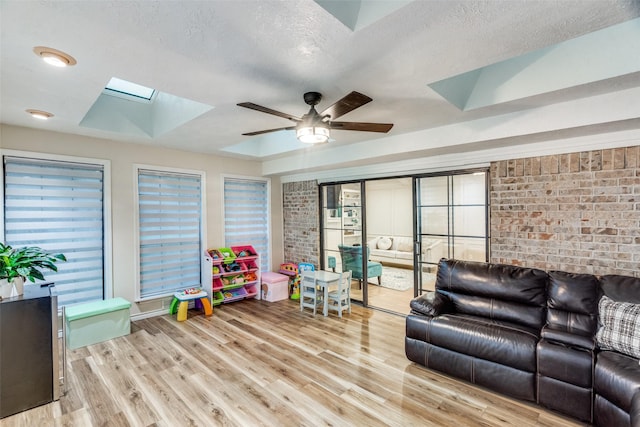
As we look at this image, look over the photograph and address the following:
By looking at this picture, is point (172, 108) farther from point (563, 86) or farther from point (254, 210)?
point (563, 86)

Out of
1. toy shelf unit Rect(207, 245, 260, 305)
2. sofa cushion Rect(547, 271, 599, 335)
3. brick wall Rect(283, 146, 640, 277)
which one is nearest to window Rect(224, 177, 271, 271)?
toy shelf unit Rect(207, 245, 260, 305)

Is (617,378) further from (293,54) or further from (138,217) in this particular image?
(138,217)

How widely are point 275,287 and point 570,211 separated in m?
4.12

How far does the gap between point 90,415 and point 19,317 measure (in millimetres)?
961

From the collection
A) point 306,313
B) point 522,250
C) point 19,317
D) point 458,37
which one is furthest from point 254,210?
point 458,37

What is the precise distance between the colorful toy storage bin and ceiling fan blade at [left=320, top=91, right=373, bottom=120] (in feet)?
11.7

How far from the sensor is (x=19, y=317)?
2377mm

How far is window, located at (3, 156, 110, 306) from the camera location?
3.31 metres

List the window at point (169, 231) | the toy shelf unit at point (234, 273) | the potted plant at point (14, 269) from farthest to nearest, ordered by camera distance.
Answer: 1. the toy shelf unit at point (234, 273)
2. the window at point (169, 231)
3. the potted plant at point (14, 269)

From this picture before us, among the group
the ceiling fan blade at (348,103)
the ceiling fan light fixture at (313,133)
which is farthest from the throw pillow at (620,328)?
the ceiling fan light fixture at (313,133)

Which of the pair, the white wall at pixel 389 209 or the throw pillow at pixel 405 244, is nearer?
the throw pillow at pixel 405 244

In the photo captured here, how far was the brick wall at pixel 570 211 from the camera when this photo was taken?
2777 millimetres

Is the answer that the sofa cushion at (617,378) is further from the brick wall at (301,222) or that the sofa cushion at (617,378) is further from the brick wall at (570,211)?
the brick wall at (301,222)

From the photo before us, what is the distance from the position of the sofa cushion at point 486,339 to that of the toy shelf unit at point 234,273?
3.18m
